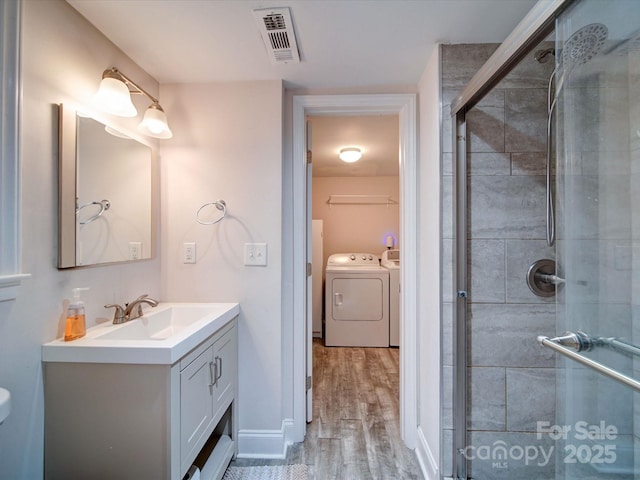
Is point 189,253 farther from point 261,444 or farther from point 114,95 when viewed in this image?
point 261,444

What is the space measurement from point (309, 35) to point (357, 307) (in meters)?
2.64

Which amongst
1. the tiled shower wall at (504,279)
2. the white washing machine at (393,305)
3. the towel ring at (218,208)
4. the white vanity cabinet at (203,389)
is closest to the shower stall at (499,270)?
the tiled shower wall at (504,279)

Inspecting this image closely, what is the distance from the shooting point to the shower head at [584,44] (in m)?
0.82

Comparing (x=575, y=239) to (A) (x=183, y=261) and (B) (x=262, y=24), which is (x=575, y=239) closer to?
(B) (x=262, y=24)

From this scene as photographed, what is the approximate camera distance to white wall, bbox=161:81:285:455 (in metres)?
1.67

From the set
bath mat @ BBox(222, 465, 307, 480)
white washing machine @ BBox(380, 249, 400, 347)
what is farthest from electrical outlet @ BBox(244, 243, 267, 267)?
white washing machine @ BBox(380, 249, 400, 347)

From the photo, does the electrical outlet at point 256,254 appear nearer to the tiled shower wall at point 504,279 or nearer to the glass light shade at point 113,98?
the glass light shade at point 113,98

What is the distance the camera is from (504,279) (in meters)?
1.37

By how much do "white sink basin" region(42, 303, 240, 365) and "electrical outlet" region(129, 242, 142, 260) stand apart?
0.29m

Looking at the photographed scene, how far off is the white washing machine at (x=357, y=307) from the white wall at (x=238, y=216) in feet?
5.51

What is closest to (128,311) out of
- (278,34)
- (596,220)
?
(278,34)

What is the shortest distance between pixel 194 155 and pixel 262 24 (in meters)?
0.81

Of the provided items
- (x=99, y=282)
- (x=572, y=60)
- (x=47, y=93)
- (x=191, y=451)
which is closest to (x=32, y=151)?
(x=47, y=93)

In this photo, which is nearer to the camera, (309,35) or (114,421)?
(114,421)
